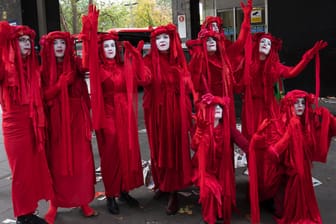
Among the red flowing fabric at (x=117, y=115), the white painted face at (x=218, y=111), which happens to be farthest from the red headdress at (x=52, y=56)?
the white painted face at (x=218, y=111)

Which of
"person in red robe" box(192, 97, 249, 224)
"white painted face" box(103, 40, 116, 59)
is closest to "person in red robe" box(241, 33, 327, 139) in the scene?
"person in red robe" box(192, 97, 249, 224)

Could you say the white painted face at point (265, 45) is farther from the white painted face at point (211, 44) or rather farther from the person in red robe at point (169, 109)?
the person in red robe at point (169, 109)

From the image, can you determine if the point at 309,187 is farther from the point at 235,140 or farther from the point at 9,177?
the point at 9,177

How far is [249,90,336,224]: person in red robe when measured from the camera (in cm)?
322

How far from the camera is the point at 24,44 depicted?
3330 mm

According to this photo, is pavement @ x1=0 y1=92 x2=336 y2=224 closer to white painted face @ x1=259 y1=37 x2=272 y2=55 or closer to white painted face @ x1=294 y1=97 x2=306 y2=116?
white painted face @ x1=294 y1=97 x2=306 y2=116

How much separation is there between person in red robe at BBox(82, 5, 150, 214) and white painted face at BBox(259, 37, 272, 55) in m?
1.04

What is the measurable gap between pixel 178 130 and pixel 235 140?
0.56m

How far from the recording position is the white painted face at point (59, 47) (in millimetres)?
3482

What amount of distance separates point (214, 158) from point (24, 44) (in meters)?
1.77

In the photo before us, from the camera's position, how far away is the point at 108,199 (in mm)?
3852

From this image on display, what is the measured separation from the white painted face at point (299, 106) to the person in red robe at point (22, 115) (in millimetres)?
2018

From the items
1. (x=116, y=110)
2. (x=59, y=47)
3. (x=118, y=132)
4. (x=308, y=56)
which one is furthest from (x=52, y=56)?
(x=308, y=56)

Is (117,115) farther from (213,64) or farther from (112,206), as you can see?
(213,64)
